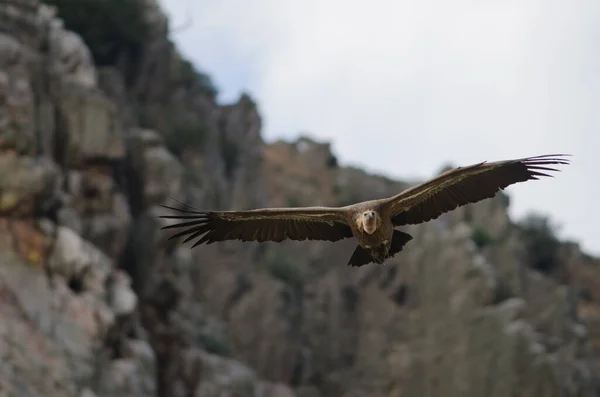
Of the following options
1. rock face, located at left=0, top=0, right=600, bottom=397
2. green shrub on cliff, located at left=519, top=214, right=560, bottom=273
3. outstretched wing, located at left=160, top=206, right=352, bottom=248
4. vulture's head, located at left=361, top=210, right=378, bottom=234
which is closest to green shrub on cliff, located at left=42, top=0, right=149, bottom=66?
rock face, located at left=0, top=0, right=600, bottom=397

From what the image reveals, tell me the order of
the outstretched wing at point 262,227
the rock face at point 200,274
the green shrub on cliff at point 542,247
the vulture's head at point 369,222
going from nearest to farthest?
1. the vulture's head at point 369,222
2. the outstretched wing at point 262,227
3. the rock face at point 200,274
4. the green shrub on cliff at point 542,247

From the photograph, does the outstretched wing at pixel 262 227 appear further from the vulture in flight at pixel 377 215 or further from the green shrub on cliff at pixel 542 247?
the green shrub on cliff at pixel 542 247

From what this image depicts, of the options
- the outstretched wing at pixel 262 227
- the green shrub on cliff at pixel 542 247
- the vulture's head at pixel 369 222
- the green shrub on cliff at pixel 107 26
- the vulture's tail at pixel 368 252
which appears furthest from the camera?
the green shrub on cliff at pixel 542 247

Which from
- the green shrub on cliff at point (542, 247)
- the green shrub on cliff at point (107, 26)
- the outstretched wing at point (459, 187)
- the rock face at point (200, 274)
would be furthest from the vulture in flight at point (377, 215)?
the green shrub on cliff at point (542, 247)

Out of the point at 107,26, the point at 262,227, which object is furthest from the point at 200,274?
the point at 262,227

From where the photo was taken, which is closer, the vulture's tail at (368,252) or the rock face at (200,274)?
the vulture's tail at (368,252)

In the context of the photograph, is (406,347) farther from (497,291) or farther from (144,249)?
(144,249)

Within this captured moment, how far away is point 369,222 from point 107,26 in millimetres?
27579

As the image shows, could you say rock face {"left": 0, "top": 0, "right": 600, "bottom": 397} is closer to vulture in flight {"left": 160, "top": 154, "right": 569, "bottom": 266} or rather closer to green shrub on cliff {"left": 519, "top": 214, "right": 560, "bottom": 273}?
green shrub on cliff {"left": 519, "top": 214, "right": 560, "bottom": 273}

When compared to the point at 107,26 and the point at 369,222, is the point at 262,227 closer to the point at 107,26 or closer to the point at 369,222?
the point at 369,222

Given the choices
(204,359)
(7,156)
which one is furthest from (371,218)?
(204,359)

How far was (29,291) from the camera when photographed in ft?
68.1

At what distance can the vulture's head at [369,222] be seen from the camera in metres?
10.1

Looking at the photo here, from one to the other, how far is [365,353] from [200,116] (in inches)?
491
